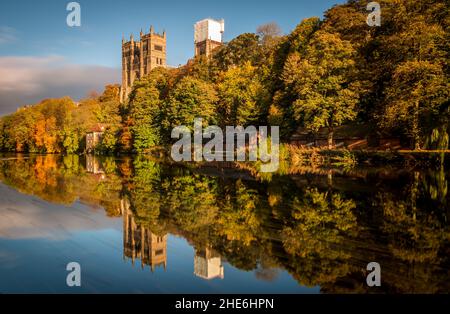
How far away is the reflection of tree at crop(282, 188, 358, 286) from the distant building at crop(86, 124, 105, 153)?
2542 inches

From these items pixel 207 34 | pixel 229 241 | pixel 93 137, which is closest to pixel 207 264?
pixel 229 241

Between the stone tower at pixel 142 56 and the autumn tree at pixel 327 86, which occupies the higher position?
the stone tower at pixel 142 56

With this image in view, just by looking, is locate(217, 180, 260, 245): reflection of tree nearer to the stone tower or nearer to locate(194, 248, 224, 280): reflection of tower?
locate(194, 248, 224, 280): reflection of tower

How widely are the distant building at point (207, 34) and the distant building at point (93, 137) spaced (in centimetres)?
5064

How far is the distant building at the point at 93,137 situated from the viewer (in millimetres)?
70188

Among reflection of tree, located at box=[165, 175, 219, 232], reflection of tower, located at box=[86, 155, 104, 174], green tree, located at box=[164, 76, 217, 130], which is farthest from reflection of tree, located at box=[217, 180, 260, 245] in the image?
green tree, located at box=[164, 76, 217, 130]

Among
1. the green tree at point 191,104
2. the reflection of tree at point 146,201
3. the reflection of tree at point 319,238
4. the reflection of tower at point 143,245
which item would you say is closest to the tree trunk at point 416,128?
the reflection of tree at point 319,238

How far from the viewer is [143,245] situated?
7.02 meters

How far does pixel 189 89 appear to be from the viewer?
48.7 meters

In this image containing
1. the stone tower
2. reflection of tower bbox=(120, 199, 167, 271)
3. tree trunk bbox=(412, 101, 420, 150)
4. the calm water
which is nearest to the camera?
the calm water

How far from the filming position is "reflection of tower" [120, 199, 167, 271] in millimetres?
6320

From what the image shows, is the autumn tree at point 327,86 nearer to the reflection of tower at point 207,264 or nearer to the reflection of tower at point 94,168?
the reflection of tower at point 94,168

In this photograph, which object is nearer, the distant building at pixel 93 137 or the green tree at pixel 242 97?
the green tree at pixel 242 97
